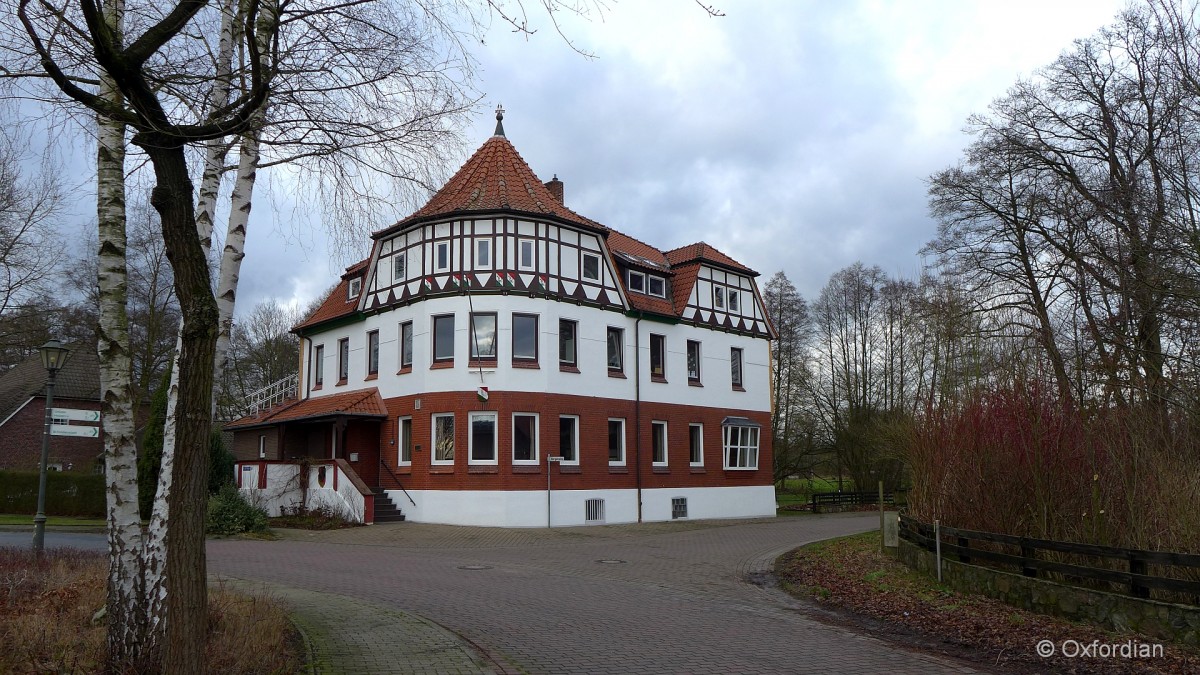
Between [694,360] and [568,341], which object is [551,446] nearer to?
[568,341]

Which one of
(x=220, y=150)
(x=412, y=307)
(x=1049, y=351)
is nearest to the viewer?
(x=220, y=150)

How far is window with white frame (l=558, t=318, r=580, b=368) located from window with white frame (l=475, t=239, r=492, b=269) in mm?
2885

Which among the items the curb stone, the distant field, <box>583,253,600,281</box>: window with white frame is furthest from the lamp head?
the distant field

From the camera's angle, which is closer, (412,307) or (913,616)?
(913,616)

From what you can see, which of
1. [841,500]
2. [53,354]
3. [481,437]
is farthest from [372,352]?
[841,500]

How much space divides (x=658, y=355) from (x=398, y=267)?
9.49 m

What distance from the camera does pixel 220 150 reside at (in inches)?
286

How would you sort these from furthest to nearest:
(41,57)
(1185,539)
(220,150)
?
(1185,539)
(220,150)
(41,57)

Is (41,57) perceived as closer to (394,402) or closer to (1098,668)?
(1098,668)

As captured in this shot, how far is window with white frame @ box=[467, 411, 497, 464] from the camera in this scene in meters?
24.8

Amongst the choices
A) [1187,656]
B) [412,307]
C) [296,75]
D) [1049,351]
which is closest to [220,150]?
[296,75]

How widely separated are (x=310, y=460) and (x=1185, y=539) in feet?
73.8

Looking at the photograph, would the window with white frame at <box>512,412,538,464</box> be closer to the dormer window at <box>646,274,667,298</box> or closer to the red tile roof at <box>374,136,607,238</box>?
the red tile roof at <box>374,136,607,238</box>

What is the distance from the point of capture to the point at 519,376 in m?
25.1
